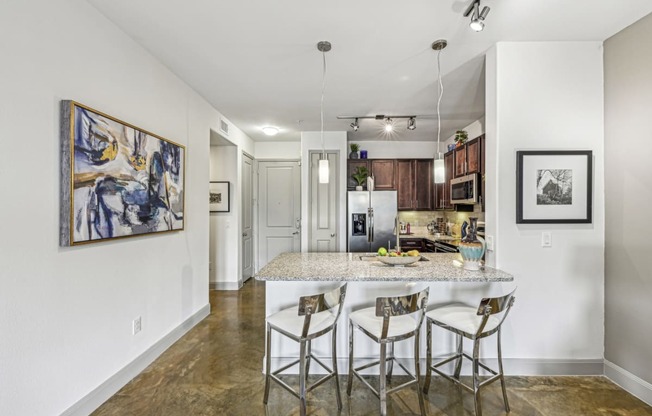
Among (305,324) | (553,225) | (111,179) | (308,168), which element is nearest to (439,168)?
(553,225)

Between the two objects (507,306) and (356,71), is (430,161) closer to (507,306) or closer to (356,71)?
(356,71)

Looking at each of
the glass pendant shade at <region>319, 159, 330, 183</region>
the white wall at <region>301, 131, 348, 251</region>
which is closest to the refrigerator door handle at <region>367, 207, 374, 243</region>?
the white wall at <region>301, 131, 348, 251</region>

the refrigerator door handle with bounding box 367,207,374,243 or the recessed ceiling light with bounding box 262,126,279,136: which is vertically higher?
the recessed ceiling light with bounding box 262,126,279,136

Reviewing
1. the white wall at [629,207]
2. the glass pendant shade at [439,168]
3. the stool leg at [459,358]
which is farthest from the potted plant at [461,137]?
the stool leg at [459,358]

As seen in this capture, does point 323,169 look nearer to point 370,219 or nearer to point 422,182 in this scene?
point 370,219

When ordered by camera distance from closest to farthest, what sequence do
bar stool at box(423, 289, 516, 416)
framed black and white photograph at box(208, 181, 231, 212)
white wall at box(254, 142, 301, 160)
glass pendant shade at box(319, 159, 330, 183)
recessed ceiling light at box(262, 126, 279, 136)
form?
bar stool at box(423, 289, 516, 416) < glass pendant shade at box(319, 159, 330, 183) < recessed ceiling light at box(262, 126, 279, 136) < framed black and white photograph at box(208, 181, 231, 212) < white wall at box(254, 142, 301, 160)

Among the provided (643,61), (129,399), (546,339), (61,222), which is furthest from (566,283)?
(61,222)

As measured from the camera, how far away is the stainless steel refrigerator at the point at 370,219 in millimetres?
5039

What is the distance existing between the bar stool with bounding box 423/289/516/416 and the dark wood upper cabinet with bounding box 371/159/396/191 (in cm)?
334

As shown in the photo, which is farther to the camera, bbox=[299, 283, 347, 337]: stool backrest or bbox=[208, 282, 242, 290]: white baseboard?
bbox=[208, 282, 242, 290]: white baseboard

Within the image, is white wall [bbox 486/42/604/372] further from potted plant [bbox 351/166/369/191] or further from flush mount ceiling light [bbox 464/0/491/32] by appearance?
potted plant [bbox 351/166/369/191]

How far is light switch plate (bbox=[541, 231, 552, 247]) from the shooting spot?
97.7 inches

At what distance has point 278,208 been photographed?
6109 mm

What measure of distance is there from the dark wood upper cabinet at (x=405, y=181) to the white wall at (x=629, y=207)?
3.22 metres
